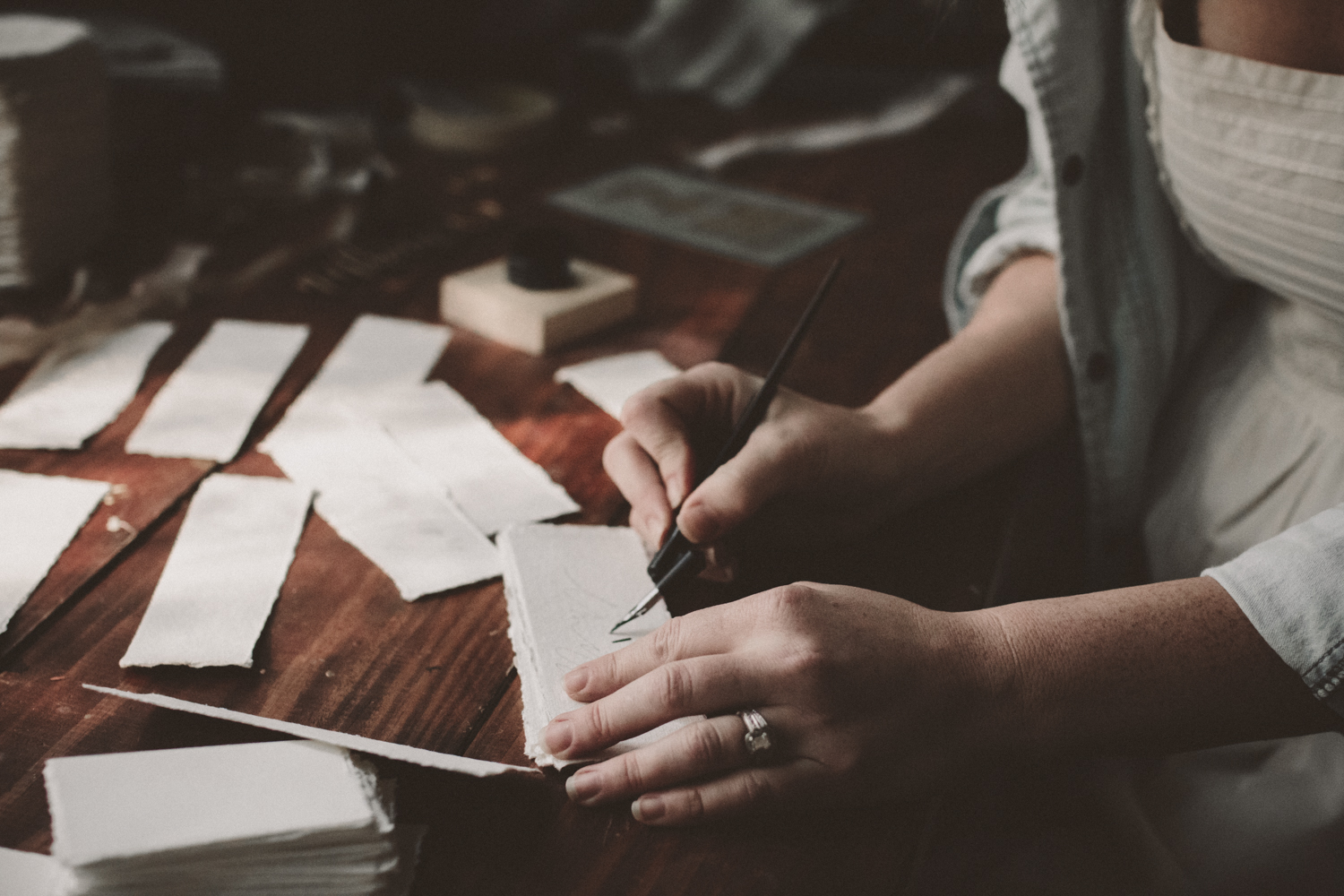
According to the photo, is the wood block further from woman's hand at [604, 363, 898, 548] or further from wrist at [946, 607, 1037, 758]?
wrist at [946, 607, 1037, 758]

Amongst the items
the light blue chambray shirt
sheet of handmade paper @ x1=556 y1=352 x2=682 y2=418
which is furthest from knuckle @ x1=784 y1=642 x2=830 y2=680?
the light blue chambray shirt

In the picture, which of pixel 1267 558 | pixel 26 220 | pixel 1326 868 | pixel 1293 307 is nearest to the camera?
pixel 1267 558

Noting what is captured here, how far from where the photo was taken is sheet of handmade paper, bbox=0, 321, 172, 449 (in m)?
0.93

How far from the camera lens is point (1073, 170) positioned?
1020 mm

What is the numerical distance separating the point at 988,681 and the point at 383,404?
69 centimetres

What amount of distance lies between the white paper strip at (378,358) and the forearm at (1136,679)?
28.0 inches

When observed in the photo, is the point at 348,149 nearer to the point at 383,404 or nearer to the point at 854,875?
the point at 383,404

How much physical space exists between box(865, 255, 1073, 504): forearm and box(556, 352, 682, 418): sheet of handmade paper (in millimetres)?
292

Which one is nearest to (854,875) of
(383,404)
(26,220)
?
(383,404)

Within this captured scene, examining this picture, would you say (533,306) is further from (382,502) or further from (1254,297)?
(1254,297)

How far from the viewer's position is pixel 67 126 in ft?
3.92

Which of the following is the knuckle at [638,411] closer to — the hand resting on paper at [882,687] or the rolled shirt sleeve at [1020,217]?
the hand resting on paper at [882,687]

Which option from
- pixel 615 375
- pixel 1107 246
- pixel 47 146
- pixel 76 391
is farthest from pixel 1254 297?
pixel 47 146

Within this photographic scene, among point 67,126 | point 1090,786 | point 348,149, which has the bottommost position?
point 1090,786
